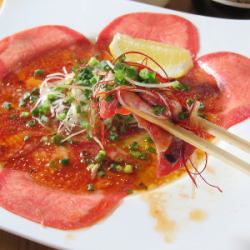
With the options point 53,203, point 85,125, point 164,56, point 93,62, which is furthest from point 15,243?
point 164,56

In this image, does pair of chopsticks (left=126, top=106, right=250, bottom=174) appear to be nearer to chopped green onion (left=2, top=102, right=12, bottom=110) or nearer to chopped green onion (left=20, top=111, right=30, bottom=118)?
chopped green onion (left=20, top=111, right=30, bottom=118)

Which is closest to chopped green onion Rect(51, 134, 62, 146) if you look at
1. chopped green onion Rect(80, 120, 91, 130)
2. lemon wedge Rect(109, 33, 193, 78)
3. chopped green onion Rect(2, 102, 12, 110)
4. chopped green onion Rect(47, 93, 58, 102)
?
chopped green onion Rect(80, 120, 91, 130)

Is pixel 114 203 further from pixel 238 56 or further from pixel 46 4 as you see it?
pixel 46 4

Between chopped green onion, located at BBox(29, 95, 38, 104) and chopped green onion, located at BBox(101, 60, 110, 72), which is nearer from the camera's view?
chopped green onion, located at BBox(101, 60, 110, 72)

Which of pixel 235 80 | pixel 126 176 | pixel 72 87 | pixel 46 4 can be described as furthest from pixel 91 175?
pixel 46 4

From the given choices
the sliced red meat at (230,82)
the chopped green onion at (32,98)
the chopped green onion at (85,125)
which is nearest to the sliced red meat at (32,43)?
the chopped green onion at (32,98)

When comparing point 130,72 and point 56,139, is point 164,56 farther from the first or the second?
point 56,139

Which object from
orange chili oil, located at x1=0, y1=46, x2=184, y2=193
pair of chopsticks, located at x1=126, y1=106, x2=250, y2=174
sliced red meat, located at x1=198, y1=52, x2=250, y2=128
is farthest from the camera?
sliced red meat, located at x1=198, y1=52, x2=250, y2=128
